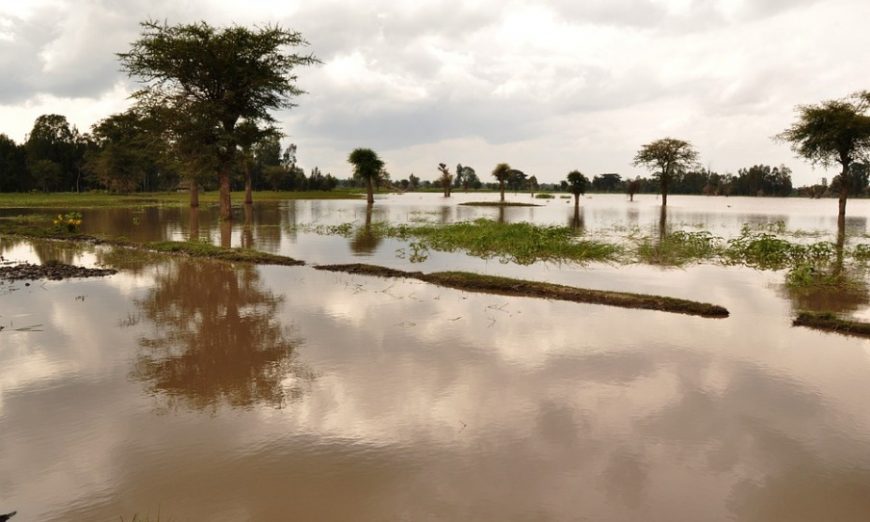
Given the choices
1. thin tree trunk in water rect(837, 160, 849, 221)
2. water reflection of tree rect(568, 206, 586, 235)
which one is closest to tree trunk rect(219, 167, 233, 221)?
water reflection of tree rect(568, 206, 586, 235)

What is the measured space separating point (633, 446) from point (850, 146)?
44617mm

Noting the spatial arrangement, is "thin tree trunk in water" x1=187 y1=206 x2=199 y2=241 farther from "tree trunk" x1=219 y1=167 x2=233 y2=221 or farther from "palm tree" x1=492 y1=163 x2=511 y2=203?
"palm tree" x1=492 y1=163 x2=511 y2=203

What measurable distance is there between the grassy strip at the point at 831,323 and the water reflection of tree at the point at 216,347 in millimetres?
11591

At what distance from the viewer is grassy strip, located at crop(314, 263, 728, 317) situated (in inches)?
524

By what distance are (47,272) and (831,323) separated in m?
22.9

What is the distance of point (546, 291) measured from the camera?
15039 mm

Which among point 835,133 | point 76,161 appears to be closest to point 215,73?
point 835,133

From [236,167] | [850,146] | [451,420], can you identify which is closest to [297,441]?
[451,420]

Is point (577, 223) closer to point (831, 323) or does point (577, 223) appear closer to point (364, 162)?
point (831, 323)

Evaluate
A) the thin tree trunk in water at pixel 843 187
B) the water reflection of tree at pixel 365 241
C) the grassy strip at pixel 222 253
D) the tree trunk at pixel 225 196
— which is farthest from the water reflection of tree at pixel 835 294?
the tree trunk at pixel 225 196

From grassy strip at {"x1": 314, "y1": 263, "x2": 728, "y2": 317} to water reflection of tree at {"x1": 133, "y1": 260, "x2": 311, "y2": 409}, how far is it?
4.84 meters

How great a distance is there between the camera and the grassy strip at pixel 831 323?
1147cm

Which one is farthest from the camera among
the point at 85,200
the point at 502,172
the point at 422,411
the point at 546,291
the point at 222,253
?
the point at 502,172

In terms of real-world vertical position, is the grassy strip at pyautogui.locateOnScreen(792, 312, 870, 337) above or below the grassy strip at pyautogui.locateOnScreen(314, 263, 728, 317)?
below
